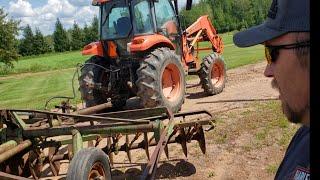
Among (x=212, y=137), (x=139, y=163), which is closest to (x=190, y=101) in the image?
(x=212, y=137)

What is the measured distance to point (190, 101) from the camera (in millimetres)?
10492

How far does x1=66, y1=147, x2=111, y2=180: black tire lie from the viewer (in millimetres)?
4047

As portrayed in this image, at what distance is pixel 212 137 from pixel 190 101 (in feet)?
11.7

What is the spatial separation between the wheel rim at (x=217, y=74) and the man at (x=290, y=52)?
31.8 ft

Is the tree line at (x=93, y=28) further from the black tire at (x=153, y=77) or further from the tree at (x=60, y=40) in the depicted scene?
the black tire at (x=153, y=77)

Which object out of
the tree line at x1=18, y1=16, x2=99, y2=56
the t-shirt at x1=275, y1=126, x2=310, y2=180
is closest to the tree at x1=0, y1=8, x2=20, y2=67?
the t-shirt at x1=275, y1=126, x2=310, y2=180

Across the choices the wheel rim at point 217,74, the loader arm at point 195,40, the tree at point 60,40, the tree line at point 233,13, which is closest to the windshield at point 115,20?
the loader arm at point 195,40

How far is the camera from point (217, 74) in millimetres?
11477

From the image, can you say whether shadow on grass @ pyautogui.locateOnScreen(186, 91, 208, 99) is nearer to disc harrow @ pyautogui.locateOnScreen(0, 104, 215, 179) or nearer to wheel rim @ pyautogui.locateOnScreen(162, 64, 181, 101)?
wheel rim @ pyautogui.locateOnScreen(162, 64, 181, 101)

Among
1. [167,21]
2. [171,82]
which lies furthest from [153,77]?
[167,21]

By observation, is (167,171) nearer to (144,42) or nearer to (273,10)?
(144,42)

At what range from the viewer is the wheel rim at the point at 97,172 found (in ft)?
14.4

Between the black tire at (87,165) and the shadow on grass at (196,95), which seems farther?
the shadow on grass at (196,95)
